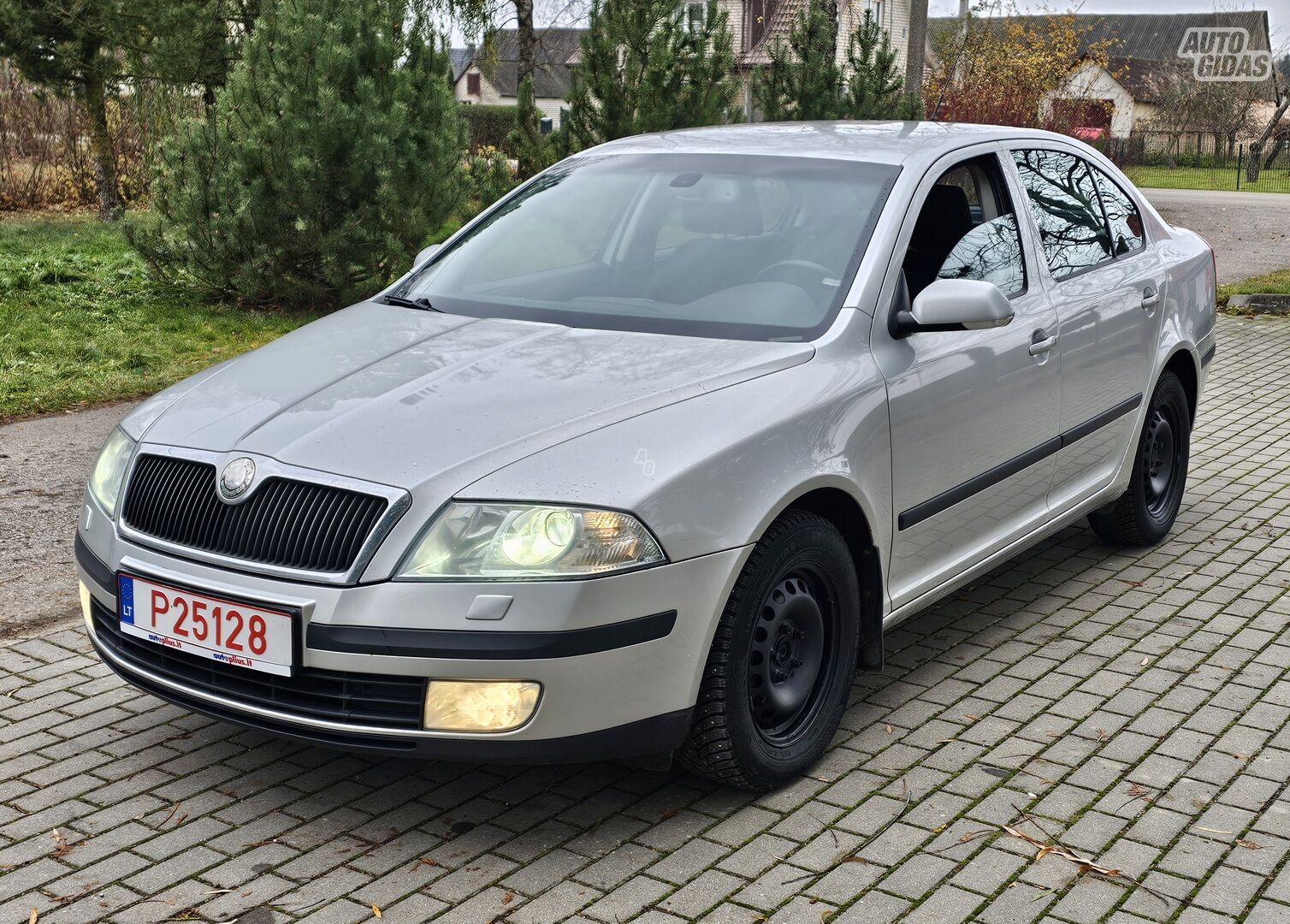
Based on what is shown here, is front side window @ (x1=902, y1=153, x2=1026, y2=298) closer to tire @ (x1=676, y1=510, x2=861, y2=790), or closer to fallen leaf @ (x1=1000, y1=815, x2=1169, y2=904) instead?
tire @ (x1=676, y1=510, x2=861, y2=790)

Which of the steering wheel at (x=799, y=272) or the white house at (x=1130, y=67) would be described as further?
the white house at (x=1130, y=67)

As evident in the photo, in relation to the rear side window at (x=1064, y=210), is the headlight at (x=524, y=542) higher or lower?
lower

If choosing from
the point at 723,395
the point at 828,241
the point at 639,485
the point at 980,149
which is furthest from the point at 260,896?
the point at 980,149

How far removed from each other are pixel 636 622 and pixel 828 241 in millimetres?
1573

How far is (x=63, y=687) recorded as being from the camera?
451 cm

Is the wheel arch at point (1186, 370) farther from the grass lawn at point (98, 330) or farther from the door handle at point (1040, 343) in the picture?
the grass lawn at point (98, 330)

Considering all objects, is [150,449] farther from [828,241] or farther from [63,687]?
[828,241]

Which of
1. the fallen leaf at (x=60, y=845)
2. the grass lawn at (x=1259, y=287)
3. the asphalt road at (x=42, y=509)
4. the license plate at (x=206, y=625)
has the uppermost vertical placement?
the license plate at (x=206, y=625)

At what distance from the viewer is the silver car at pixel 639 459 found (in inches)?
126

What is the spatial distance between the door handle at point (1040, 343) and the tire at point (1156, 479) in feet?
3.84

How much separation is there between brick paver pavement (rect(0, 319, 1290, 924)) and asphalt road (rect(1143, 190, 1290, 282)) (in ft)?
41.7

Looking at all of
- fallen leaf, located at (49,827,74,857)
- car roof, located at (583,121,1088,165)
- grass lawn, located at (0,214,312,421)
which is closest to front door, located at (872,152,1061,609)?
car roof, located at (583,121,1088,165)

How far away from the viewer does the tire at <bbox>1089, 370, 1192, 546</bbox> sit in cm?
586

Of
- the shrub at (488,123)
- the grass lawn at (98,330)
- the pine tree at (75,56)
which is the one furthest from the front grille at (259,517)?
the shrub at (488,123)
